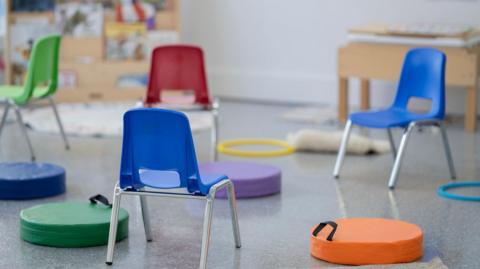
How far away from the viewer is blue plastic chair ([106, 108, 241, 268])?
3.58 m

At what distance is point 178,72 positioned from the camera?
5.77 metres

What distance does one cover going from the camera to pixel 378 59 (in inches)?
272

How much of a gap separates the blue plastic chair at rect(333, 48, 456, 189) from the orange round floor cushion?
1.22m

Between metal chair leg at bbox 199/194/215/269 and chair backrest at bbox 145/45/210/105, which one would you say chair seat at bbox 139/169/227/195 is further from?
chair backrest at bbox 145/45/210/105

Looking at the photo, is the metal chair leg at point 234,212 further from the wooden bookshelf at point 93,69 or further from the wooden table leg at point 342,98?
the wooden bookshelf at point 93,69

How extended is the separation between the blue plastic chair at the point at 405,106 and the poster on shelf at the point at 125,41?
115 inches

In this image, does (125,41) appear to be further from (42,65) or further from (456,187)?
(456,187)

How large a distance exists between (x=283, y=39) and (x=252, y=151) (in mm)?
2268

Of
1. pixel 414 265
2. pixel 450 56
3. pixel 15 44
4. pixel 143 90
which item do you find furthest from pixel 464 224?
pixel 15 44

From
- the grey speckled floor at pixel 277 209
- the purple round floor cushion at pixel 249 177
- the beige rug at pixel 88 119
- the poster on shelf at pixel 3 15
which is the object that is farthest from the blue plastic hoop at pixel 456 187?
the poster on shelf at pixel 3 15

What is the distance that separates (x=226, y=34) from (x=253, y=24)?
286 mm

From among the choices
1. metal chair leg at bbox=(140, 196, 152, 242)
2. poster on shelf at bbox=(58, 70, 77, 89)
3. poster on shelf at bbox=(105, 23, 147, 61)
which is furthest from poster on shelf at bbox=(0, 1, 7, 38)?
metal chair leg at bbox=(140, 196, 152, 242)

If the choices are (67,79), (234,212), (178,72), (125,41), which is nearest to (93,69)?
(67,79)

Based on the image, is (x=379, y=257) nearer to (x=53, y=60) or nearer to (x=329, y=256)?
(x=329, y=256)
